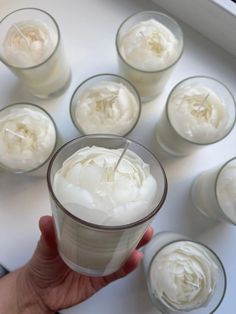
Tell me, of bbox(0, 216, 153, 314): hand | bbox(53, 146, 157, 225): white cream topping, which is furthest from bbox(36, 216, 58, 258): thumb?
bbox(53, 146, 157, 225): white cream topping

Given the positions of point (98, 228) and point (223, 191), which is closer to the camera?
point (98, 228)

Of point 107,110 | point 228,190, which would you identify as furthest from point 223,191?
point 107,110

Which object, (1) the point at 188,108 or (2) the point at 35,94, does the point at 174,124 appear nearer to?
(1) the point at 188,108

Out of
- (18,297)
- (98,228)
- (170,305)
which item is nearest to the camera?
(98,228)

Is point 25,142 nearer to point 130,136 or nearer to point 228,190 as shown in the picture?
point 130,136

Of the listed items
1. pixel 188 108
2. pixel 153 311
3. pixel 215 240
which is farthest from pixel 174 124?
pixel 153 311

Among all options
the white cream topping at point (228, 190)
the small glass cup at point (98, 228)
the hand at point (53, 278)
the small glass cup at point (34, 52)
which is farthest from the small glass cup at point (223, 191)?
the small glass cup at point (34, 52)
